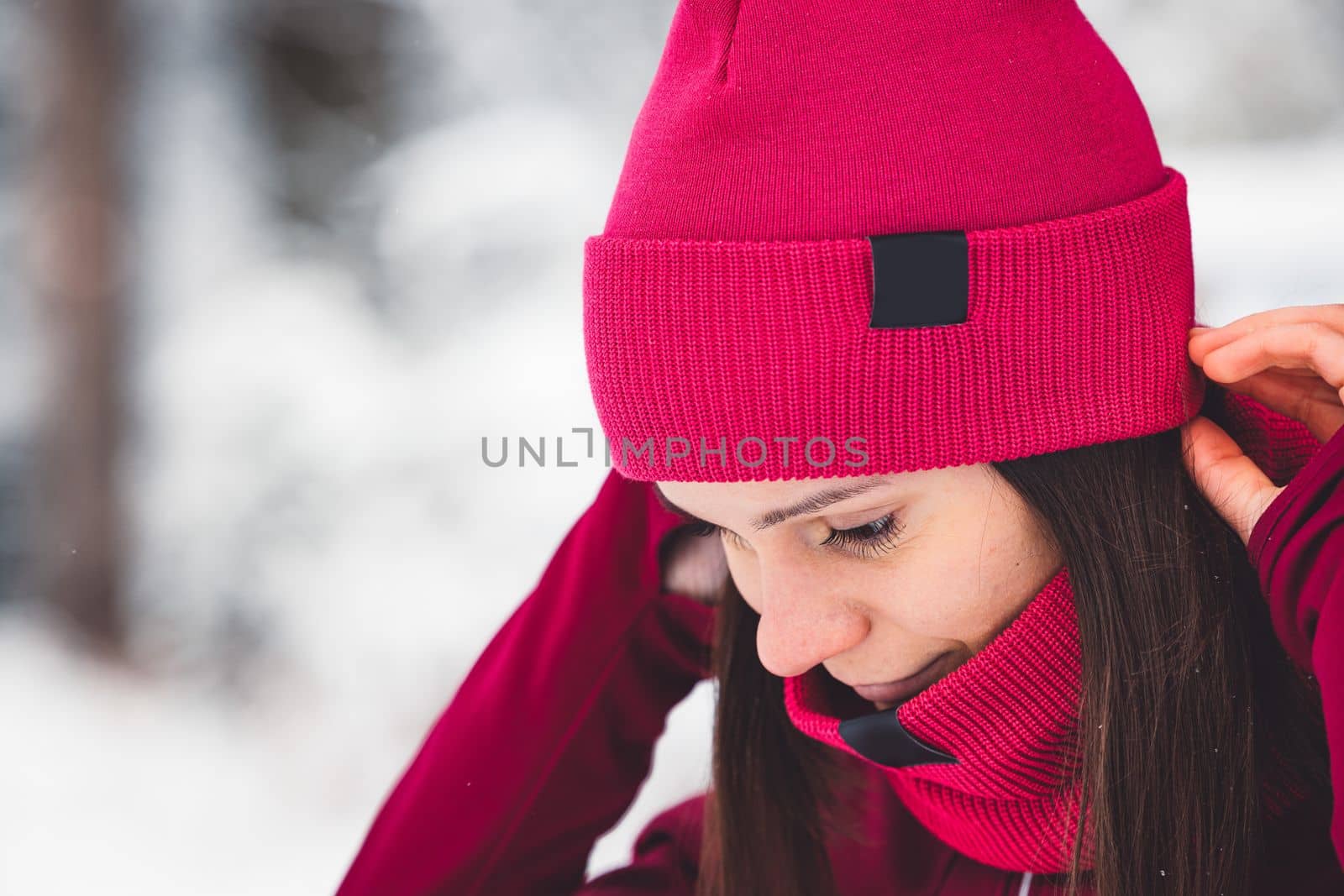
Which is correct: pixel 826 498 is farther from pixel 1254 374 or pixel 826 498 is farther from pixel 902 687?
pixel 1254 374

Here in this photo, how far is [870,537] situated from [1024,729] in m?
0.19

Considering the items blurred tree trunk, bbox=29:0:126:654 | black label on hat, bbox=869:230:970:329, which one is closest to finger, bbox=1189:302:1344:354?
black label on hat, bbox=869:230:970:329

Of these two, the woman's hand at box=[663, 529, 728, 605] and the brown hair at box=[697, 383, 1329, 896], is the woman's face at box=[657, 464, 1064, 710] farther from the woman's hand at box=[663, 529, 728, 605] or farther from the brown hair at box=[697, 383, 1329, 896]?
the woman's hand at box=[663, 529, 728, 605]

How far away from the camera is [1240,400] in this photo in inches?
35.4

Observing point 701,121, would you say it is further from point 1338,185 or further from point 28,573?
point 28,573

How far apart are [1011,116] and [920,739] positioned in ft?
1.51

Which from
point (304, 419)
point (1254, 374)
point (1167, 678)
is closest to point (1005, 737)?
point (1167, 678)

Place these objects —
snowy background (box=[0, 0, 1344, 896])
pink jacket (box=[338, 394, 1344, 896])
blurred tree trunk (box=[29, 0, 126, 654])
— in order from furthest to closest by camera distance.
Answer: blurred tree trunk (box=[29, 0, 126, 654]), snowy background (box=[0, 0, 1344, 896]), pink jacket (box=[338, 394, 1344, 896])

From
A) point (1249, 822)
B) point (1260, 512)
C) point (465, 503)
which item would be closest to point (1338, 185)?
point (1260, 512)

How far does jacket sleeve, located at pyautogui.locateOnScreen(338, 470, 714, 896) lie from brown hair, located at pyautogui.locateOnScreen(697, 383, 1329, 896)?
0.45 meters

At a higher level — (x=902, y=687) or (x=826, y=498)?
(x=826, y=498)

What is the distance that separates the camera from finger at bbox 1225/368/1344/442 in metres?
0.84

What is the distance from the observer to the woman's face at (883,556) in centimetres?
78

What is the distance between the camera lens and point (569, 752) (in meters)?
1.15
